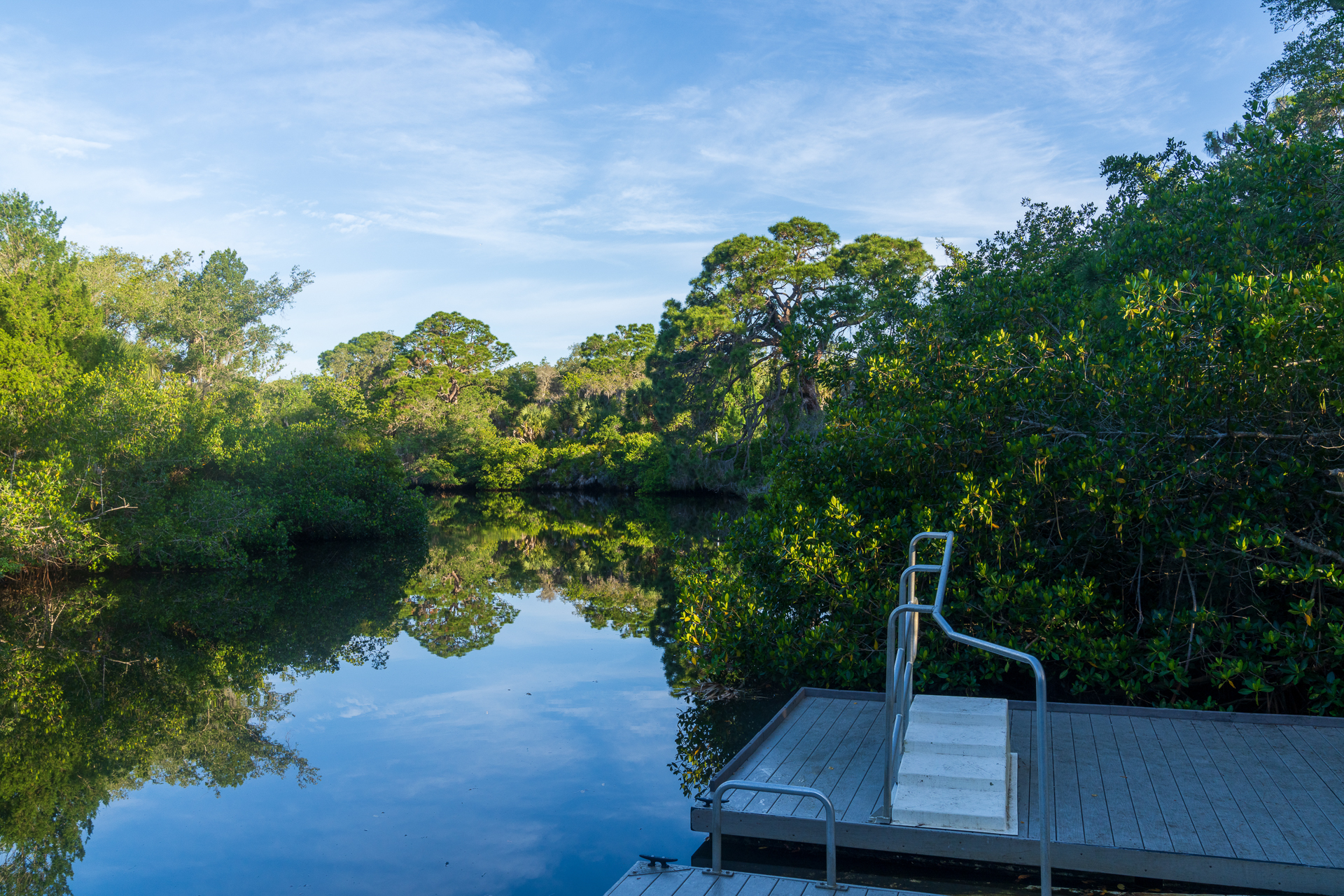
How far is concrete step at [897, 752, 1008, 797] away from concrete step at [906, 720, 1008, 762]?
6 cm

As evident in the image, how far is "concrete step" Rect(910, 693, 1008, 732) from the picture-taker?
5742mm

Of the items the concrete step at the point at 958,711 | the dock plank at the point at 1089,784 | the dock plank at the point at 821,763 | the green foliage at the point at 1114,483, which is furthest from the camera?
the green foliage at the point at 1114,483

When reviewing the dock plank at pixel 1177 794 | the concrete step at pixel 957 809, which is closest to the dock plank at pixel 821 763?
the concrete step at pixel 957 809

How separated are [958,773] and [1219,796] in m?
1.58

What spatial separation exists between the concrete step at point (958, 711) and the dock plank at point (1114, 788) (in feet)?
2.23

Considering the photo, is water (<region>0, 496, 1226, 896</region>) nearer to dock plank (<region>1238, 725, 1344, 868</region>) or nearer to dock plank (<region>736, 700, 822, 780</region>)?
dock plank (<region>736, 700, 822, 780</region>)

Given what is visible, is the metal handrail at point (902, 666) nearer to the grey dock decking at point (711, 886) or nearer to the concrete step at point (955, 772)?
the concrete step at point (955, 772)

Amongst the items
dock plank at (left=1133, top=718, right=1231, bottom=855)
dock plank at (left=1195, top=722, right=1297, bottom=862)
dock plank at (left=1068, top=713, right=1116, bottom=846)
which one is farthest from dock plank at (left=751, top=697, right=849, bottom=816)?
dock plank at (left=1195, top=722, right=1297, bottom=862)

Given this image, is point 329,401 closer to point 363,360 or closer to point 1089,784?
point 363,360

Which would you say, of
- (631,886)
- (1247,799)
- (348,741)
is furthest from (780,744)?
(348,741)

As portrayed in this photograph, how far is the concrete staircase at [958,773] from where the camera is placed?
4.75 meters

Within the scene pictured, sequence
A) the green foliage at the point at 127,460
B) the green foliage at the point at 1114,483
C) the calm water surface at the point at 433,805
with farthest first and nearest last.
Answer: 1. the green foliage at the point at 127,460
2. the green foliage at the point at 1114,483
3. the calm water surface at the point at 433,805

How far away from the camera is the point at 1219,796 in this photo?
16.9 feet

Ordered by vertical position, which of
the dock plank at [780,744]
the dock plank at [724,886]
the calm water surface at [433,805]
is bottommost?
the calm water surface at [433,805]
